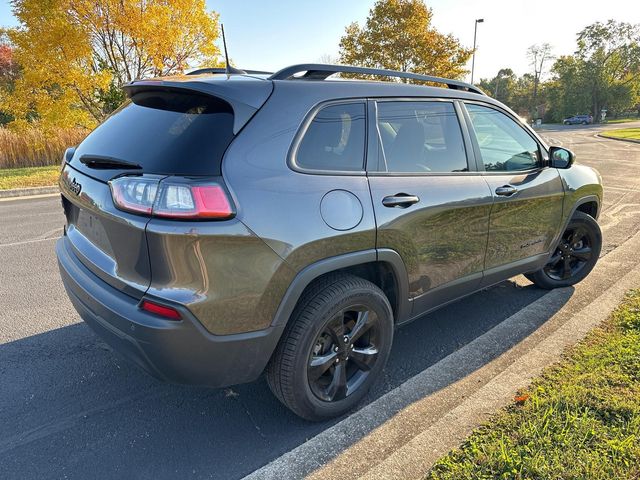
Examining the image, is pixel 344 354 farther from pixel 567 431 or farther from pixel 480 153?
pixel 480 153

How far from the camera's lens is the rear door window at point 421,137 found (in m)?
2.56

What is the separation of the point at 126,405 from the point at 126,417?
0.36ft

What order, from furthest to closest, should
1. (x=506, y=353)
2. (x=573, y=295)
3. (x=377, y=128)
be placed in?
(x=573, y=295) → (x=506, y=353) → (x=377, y=128)

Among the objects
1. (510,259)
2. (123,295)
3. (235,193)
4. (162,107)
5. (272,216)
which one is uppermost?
(162,107)

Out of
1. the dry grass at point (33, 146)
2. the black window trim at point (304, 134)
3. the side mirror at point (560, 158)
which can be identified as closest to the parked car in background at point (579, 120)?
the dry grass at point (33, 146)

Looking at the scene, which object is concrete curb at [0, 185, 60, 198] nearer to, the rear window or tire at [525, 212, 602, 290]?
the rear window

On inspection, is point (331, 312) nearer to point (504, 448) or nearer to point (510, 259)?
point (504, 448)

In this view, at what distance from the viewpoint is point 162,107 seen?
2.25 m

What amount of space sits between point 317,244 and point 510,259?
6.40 feet

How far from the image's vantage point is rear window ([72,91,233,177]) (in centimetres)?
191

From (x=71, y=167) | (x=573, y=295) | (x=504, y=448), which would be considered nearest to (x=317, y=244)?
(x=504, y=448)

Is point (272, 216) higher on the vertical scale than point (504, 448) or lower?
higher

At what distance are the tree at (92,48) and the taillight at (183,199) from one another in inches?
489

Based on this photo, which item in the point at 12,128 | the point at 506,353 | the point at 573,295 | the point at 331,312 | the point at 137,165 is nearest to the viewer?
the point at 137,165
